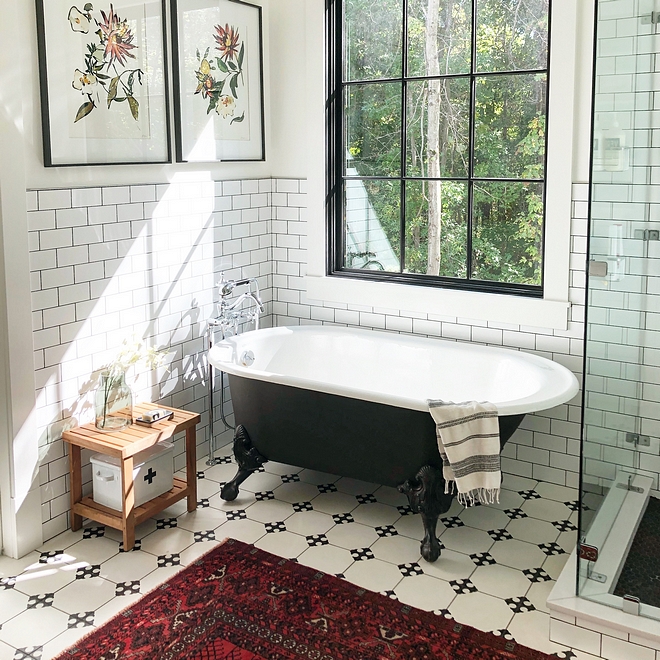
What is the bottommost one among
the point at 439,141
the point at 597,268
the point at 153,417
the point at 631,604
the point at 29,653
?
the point at 29,653

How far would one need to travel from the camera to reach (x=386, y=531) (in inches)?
142

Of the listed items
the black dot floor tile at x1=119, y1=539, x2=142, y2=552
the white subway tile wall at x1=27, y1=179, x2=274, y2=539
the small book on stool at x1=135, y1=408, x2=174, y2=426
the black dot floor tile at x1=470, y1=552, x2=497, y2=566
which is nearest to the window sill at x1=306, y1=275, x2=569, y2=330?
the white subway tile wall at x1=27, y1=179, x2=274, y2=539

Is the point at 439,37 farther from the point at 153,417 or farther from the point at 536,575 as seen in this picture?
the point at 536,575

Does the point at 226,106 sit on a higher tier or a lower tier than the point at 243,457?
higher

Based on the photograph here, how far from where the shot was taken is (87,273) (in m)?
3.59

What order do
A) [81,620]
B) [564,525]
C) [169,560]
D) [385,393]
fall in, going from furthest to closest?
[385,393], [564,525], [169,560], [81,620]

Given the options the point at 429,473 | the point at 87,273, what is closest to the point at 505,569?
the point at 429,473

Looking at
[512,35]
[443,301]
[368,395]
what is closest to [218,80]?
[512,35]

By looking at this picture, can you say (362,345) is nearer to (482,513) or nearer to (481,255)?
(481,255)

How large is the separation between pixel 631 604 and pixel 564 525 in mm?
983

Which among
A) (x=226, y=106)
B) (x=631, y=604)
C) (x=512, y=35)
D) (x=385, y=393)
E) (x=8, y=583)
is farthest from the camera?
(x=226, y=106)

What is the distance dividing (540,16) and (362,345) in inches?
75.5

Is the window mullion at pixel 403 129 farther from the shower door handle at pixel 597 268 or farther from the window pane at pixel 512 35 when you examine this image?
the shower door handle at pixel 597 268

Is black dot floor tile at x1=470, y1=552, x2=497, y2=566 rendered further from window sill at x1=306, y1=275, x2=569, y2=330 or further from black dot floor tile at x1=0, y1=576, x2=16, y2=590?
black dot floor tile at x1=0, y1=576, x2=16, y2=590
